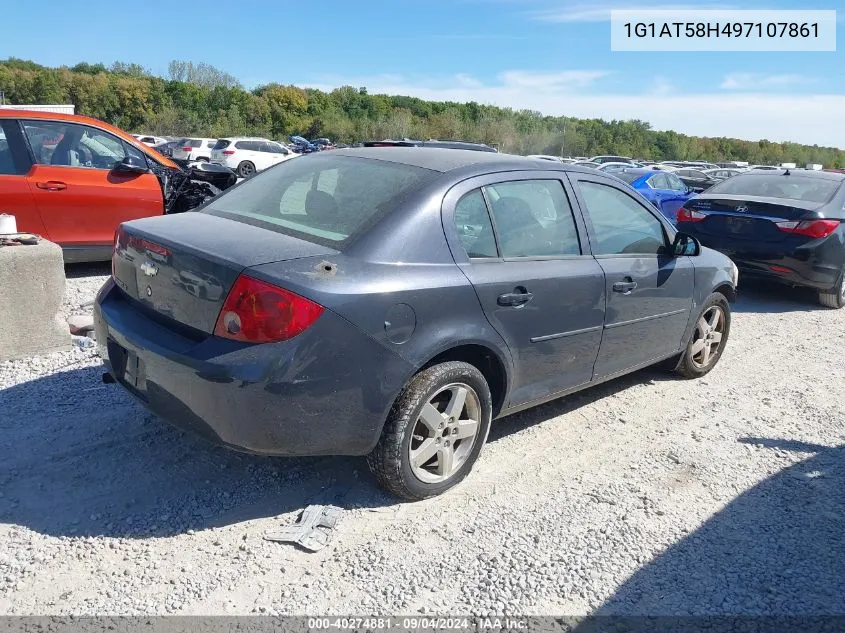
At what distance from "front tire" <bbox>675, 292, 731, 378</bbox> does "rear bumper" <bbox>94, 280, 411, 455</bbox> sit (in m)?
3.00

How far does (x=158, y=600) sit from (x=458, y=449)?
150cm

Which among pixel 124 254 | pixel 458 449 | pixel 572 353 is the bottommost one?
pixel 458 449

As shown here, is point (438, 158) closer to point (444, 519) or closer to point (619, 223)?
point (619, 223)

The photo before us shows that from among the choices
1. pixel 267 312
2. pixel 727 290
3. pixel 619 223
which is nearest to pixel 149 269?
pixel 267 312

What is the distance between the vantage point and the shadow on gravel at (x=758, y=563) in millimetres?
2789

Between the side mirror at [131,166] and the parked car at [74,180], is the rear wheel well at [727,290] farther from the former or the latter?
the side mirror at [131,166]

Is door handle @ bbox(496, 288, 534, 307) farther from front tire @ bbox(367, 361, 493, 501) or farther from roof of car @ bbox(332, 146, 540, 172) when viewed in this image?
roof of car @ bbox(332, 146, 540, 172)

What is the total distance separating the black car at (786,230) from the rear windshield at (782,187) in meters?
0.01

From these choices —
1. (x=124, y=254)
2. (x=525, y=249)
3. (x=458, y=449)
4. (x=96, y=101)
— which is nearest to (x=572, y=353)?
(x=525, y=249)

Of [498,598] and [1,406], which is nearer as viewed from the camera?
[498,598]

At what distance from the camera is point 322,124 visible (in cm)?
7481

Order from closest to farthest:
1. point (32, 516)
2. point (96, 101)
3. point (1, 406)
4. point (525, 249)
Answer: point (32, 516)
point (525, 249)
point (1, 406)
point (96, 101)

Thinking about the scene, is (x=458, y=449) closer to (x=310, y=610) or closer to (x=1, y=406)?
(x=310, y=610)

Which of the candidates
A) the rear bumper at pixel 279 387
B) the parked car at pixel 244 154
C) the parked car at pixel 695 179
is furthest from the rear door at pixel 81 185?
the parked car at pixel 244 154
